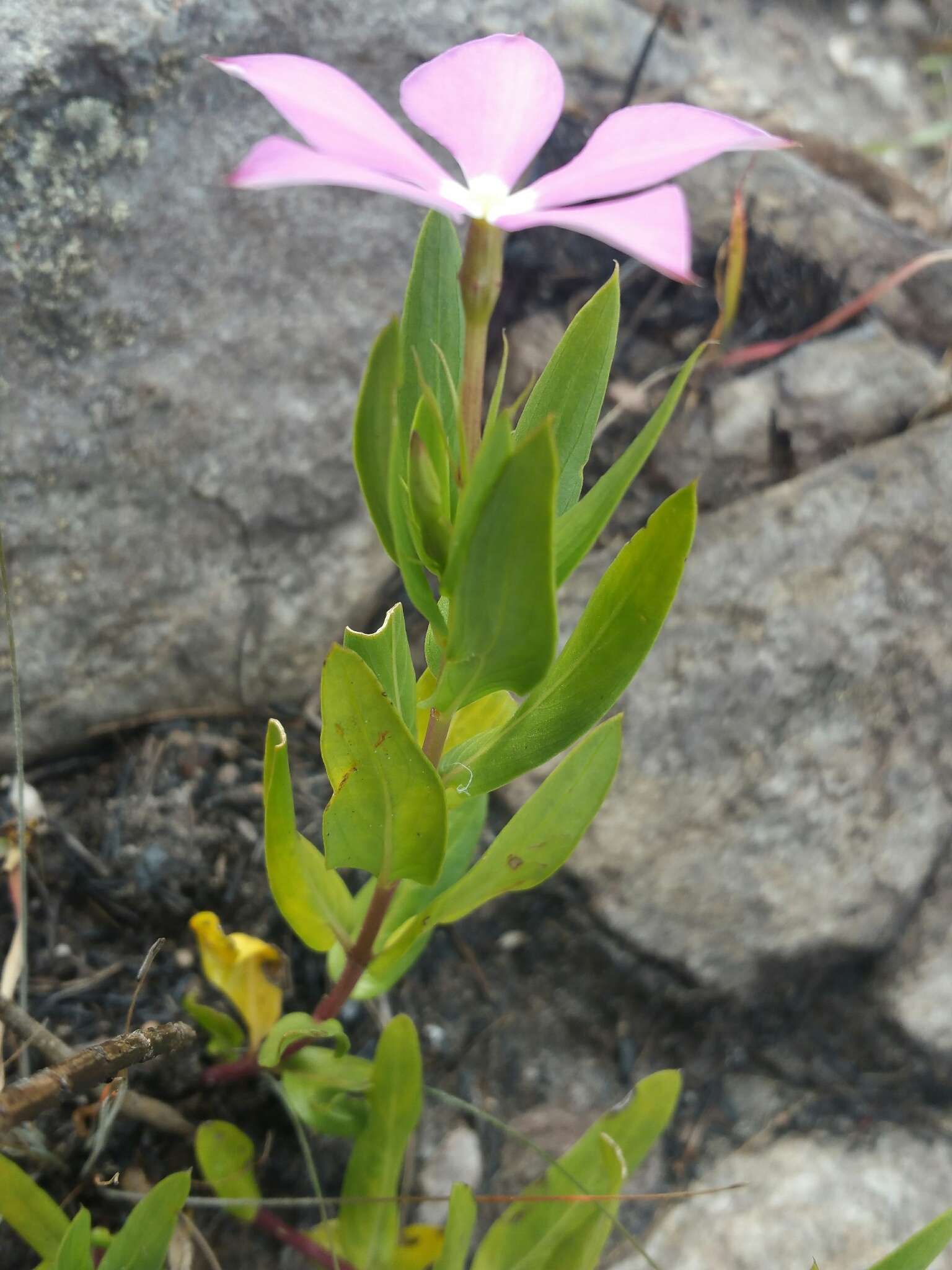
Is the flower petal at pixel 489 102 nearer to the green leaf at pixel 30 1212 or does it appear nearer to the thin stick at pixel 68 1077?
the thin stick at pixel 68 1077

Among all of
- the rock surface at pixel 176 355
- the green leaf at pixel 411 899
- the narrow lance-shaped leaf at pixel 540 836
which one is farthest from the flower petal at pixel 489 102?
the rock surface at pixel 176 355

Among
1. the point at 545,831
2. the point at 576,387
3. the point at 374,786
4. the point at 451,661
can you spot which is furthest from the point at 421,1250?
the point at 576,387

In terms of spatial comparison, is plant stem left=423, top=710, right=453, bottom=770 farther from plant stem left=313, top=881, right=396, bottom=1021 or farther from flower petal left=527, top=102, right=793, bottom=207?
flower petal left=527, top=102, right=793, bottom=207

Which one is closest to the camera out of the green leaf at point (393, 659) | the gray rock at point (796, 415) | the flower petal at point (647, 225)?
the flower petal at point (647, 225)

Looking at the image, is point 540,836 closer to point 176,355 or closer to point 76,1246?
point 76,1246

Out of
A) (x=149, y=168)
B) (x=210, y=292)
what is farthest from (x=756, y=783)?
(x=149, y=168)

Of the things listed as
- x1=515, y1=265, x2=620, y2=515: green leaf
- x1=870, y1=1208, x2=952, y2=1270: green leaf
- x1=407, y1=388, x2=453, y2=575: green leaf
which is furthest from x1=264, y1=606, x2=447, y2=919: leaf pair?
x1=870, y1=1208, x2=952, y2=1270: green leaf
